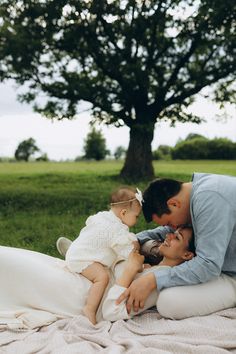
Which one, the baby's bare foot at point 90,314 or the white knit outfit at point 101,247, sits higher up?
the white knit outfit at point 101,247

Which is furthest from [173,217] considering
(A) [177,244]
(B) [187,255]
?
(B) [187,255]

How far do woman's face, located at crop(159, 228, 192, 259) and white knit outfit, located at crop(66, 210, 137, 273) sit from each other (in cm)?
33

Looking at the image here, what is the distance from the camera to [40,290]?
15.4 feet

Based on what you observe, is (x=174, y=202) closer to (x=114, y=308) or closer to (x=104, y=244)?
(x=104, y=244)

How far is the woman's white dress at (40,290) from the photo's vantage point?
4.57 metres

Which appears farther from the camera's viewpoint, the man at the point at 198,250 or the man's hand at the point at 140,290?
the man's hand at the point at 140,290

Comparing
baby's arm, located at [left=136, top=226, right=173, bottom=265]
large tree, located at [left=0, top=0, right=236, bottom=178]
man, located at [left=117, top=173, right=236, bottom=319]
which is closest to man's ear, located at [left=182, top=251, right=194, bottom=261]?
man, located at [left=117, top=173, right=236, bottom=319]

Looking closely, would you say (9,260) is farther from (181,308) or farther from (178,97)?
(178,97)

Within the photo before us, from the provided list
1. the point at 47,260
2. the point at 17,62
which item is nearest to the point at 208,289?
the point at 47,260

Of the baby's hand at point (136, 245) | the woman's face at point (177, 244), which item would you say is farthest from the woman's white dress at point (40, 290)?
the woman's face at point (177, 244)

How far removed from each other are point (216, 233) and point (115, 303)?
3.36ft

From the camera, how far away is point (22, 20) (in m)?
17.3

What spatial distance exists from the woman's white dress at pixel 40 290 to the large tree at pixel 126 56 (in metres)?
12.9

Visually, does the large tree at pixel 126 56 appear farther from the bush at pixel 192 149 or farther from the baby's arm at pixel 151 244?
the bush at pixel 192 149
